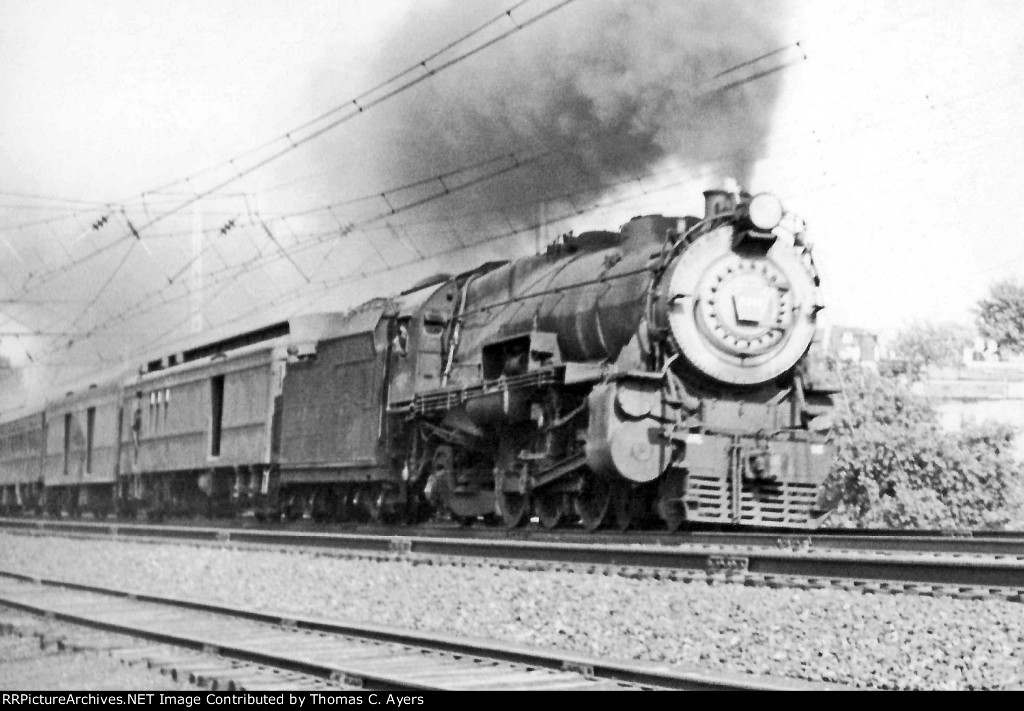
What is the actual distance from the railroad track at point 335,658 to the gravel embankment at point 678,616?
2.35 ft

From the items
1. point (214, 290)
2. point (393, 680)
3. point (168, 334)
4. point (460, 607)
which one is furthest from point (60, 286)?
point (393, 680)

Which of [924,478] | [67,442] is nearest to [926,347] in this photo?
[924,478]

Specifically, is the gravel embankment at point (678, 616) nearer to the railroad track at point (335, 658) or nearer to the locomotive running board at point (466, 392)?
the railroad track at point (335, 658)

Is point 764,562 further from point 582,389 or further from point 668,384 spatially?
point 582,389

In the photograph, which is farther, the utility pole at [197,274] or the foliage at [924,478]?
the utility pole at [197,274]

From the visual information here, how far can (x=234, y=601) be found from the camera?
11695 millimetres

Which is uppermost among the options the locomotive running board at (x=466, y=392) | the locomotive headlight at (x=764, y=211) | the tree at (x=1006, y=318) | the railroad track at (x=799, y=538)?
the tree at (x=1006, y=318)

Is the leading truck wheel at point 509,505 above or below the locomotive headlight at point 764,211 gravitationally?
below

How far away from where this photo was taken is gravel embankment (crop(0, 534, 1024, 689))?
6.98 metres

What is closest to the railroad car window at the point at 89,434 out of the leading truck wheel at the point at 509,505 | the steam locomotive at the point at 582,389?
the steam locomotive at the point at 582,389

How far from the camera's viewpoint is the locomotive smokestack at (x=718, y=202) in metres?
13.6

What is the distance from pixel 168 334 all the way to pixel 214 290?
209 inches

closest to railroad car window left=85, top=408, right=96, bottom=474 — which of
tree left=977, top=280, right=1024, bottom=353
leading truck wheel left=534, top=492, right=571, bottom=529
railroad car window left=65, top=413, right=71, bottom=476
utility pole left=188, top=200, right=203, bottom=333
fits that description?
railroad car window left=65, top=413, right=71, bottom=476
